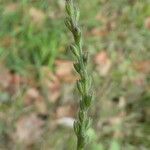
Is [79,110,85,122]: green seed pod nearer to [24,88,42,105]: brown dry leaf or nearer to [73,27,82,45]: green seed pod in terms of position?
[73,27,82,45]: green seed pod

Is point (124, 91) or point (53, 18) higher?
point (53, 18)

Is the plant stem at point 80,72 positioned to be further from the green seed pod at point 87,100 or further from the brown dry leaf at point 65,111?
the brown dry leaf at point 65,111

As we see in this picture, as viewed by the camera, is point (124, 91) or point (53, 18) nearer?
point (124, 91)

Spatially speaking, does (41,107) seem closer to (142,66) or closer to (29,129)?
(29,129)

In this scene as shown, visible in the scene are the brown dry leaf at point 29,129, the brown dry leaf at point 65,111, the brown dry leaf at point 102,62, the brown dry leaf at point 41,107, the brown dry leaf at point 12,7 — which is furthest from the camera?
the brown dry leaf at point 12,7

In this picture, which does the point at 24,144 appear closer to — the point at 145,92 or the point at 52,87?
the point at 52,87

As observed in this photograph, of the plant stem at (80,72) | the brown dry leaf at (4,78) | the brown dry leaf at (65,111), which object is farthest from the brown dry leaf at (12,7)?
the plant stem at (80,72)

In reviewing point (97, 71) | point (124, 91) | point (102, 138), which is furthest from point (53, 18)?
point (102, 138)

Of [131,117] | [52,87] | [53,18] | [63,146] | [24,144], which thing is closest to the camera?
[63,146]
